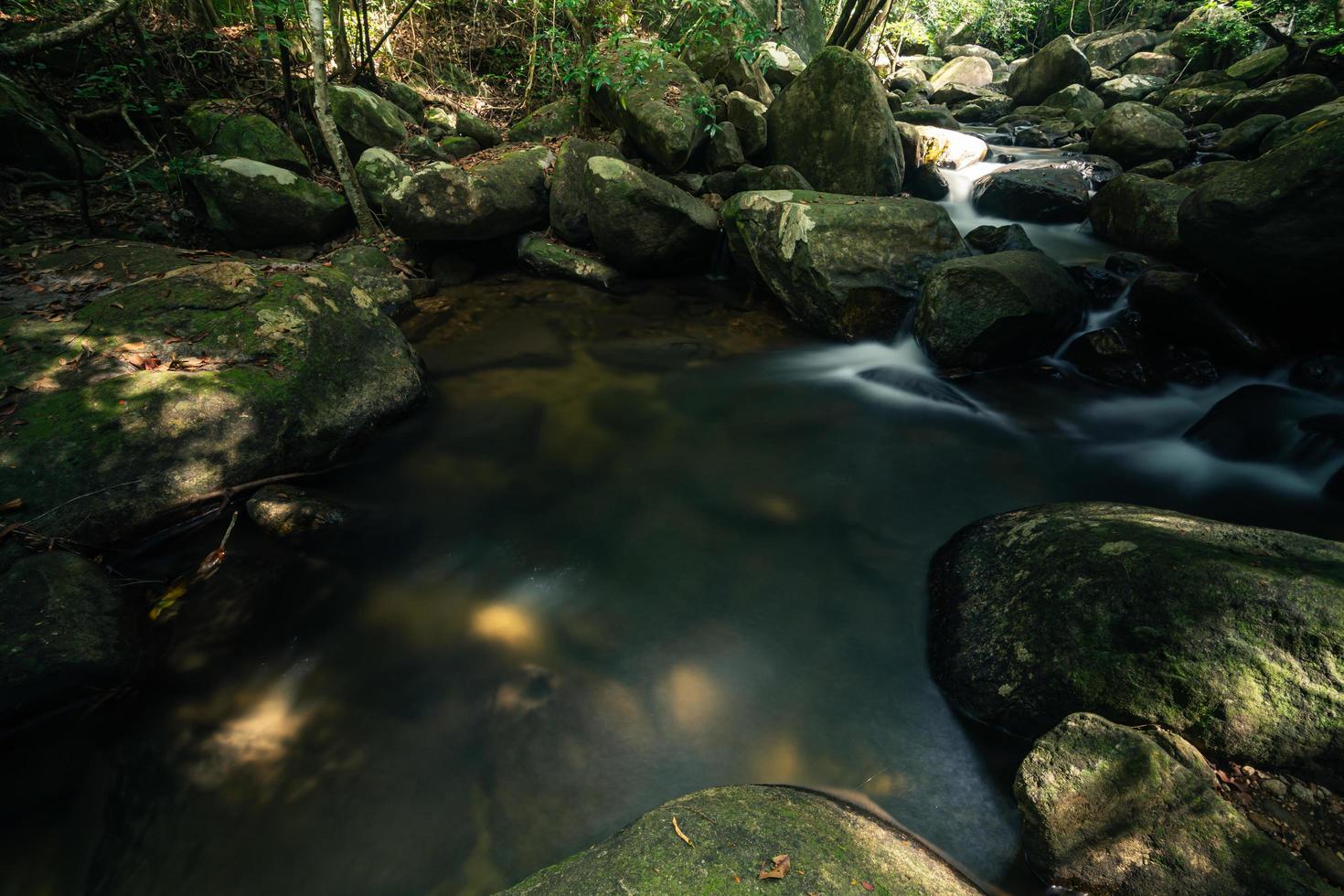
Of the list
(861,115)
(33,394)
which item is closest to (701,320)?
(861,115)

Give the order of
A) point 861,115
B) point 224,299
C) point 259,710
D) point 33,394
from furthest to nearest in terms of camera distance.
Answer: point 861,115, point 224,299, point 33,394, point 259,710

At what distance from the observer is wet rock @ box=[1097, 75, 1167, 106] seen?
1512 cm

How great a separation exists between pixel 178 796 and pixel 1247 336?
24.7ft

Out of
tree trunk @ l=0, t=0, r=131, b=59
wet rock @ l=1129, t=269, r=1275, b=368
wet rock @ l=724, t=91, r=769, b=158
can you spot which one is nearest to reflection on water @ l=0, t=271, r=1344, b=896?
wet rock @ l=1129, t=269, r=1275, b=368

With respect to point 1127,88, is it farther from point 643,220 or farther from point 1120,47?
point 643,220

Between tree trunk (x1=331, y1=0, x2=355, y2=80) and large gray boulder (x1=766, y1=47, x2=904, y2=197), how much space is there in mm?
6608

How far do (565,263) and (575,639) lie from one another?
5781 mm

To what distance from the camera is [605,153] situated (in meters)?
7.94

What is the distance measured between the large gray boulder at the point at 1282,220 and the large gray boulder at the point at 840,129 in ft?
13.4

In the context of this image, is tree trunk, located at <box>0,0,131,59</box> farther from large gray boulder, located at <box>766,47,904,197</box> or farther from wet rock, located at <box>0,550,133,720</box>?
large gray boulder, located at <box>766,47,904,197</box>

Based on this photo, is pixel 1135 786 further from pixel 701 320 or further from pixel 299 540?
pixel 701 320

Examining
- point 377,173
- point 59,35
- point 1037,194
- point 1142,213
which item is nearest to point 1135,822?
point 59,35

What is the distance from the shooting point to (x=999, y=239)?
7.23 m

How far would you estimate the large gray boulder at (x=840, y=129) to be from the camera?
7832 millimetres
